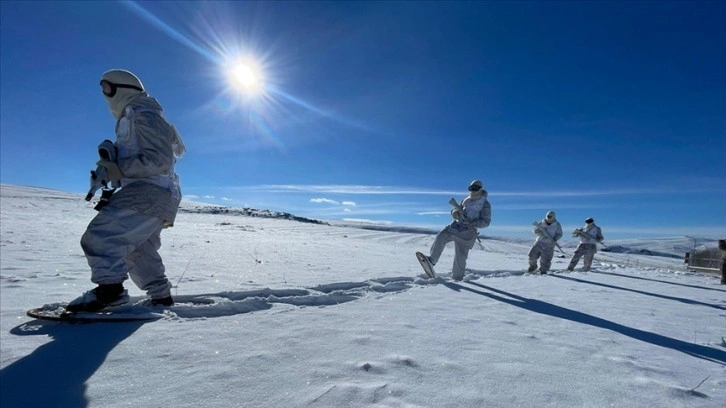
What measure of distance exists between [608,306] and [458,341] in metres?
2.88

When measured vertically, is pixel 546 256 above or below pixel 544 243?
below

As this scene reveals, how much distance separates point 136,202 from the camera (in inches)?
96.3

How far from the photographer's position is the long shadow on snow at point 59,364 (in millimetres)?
1256

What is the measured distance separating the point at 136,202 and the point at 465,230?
5.36 meters

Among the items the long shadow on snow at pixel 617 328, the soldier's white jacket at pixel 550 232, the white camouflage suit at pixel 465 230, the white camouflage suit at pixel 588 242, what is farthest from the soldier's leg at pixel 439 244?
the white camouflage suit at pixel 588 242

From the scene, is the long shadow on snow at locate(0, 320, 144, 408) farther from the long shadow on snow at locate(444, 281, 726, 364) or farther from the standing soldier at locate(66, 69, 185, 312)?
the long shadow on snow at locate(444, 281, 726, 364)

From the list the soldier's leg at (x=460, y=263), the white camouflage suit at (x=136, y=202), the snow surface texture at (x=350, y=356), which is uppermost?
the white camouflage suit at (x=136, y=202)

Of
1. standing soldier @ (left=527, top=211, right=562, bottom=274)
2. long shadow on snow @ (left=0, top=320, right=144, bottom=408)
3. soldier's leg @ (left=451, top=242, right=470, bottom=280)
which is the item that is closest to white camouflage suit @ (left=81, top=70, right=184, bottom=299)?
long shadow on snow @ (left=0, top=320, right=144, bottom=408)

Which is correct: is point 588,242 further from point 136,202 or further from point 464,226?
point 136,202

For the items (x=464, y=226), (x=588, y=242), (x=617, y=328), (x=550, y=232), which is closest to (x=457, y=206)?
(x=464, y=226)

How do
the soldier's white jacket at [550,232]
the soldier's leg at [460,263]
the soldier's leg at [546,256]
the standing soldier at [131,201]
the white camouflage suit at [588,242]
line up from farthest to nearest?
the white camouflage suit at [588,242] < the soldier's white jacket at [550,232] < the soldier's leg at [546,256] < the soldier's leg at [460,263] < the standing soldier at [131,201]

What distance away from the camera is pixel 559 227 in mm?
10469

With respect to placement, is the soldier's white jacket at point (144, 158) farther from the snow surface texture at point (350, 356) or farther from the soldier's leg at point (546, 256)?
the soldier's leg at point (546, 256)

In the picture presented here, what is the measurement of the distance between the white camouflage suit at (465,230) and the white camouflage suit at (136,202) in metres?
4.50
